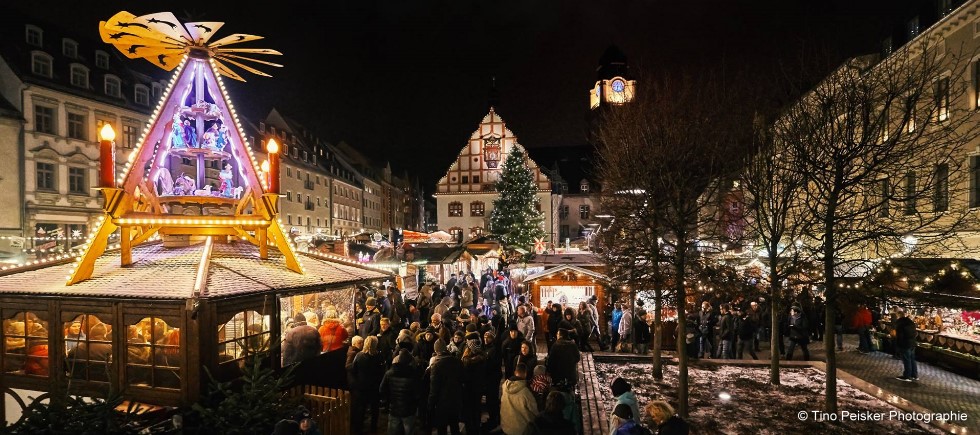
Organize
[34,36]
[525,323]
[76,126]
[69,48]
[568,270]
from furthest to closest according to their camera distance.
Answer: [69,48], [76,126], [34,36], [568,270], [525,323]

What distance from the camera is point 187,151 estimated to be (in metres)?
8.54

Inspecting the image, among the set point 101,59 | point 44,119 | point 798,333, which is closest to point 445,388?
point 798,333

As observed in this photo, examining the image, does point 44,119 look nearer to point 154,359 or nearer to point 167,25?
point 167,25

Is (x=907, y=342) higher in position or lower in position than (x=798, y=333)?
higher

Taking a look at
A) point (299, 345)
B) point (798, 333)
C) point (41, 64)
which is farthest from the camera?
point (41, 64)

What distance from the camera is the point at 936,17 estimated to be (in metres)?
18.9

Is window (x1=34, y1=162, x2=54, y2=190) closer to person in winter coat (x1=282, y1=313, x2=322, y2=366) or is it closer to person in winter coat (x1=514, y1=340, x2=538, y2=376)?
person in winter coat (x1=282, y1=313, x2=322, y2=366)

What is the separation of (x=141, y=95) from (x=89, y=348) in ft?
109

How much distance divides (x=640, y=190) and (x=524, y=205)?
33000mm

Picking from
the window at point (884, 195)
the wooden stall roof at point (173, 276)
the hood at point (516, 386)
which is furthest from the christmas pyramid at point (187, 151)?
the window at point (884, 195)

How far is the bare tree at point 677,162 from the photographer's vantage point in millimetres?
10805

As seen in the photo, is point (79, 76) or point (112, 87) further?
point (112, 87)

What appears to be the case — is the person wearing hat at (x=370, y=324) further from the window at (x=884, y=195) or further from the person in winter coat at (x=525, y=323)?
the window at (x=884, y=195)

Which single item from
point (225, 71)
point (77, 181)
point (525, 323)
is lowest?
point (525, 323)
